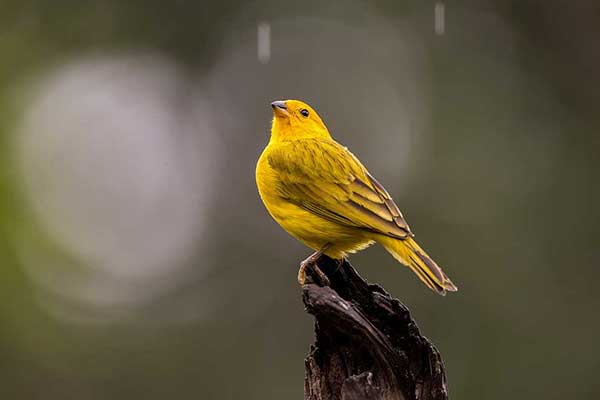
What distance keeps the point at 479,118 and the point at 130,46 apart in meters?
6.43

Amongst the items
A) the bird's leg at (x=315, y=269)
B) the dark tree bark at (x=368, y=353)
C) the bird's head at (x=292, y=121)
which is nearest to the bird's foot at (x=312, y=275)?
the bird's leg at (x=315, y=269)

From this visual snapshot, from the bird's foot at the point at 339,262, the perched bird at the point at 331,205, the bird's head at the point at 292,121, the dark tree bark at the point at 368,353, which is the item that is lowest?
the dark tree bark at the point at 368,353

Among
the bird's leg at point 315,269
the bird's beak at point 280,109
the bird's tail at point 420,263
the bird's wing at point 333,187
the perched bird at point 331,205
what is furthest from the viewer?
the bird's beak at point 280,109

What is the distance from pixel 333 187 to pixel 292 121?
0.95 metres

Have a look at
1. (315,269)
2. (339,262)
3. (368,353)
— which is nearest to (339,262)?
(339,262)

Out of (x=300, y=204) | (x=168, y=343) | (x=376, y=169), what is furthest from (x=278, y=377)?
(x=300, y=204)

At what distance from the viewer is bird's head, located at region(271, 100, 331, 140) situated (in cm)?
666

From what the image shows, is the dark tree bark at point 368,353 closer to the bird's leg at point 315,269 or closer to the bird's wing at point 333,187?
the bird's leg at point 315,269

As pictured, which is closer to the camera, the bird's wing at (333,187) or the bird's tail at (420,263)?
the bird's tail at (420,263)

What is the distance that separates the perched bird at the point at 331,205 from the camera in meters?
5.47

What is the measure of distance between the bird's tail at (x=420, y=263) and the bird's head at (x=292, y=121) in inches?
54.2

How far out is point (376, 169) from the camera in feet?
45.3

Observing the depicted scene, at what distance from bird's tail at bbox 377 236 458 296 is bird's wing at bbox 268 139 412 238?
7 cm

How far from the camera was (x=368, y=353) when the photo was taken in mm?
4477
